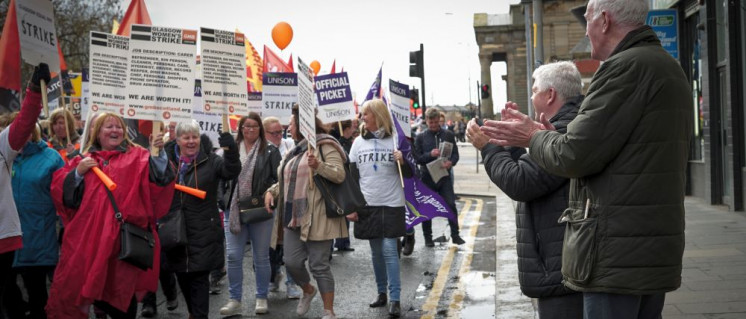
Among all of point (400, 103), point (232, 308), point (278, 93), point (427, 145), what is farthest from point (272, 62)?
point (232, 308)

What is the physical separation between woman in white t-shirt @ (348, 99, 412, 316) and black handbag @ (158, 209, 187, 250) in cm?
153

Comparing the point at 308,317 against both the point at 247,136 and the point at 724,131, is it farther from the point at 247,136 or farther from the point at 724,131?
the point at 724,131

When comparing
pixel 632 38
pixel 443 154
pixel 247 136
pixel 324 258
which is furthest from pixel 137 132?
pixel 632 38

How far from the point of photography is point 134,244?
603 cm

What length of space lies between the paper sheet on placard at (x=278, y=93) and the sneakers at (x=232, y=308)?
460 centimetres

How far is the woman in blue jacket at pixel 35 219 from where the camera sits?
6.30m

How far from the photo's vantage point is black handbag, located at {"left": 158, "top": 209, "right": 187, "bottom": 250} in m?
6.95

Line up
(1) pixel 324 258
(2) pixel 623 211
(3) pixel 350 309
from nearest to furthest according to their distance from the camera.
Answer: (2) pixel 623 211 → (1) pixel 324 258 → (3) pixel 350 309

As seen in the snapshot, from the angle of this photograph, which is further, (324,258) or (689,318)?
(324,258)

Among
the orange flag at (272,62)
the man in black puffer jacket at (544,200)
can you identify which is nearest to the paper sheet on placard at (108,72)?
the man in black puffer jacket at (544,200)

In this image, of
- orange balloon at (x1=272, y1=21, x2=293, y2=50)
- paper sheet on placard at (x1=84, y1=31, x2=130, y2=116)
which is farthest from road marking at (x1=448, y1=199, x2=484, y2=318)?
orange balloon at (x1=272, y1=21, x2=293, y2=50)

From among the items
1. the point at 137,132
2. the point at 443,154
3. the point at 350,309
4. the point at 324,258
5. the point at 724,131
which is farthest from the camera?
the point at 724,131

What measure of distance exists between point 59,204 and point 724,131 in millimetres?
11367

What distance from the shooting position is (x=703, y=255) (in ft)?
30.7
